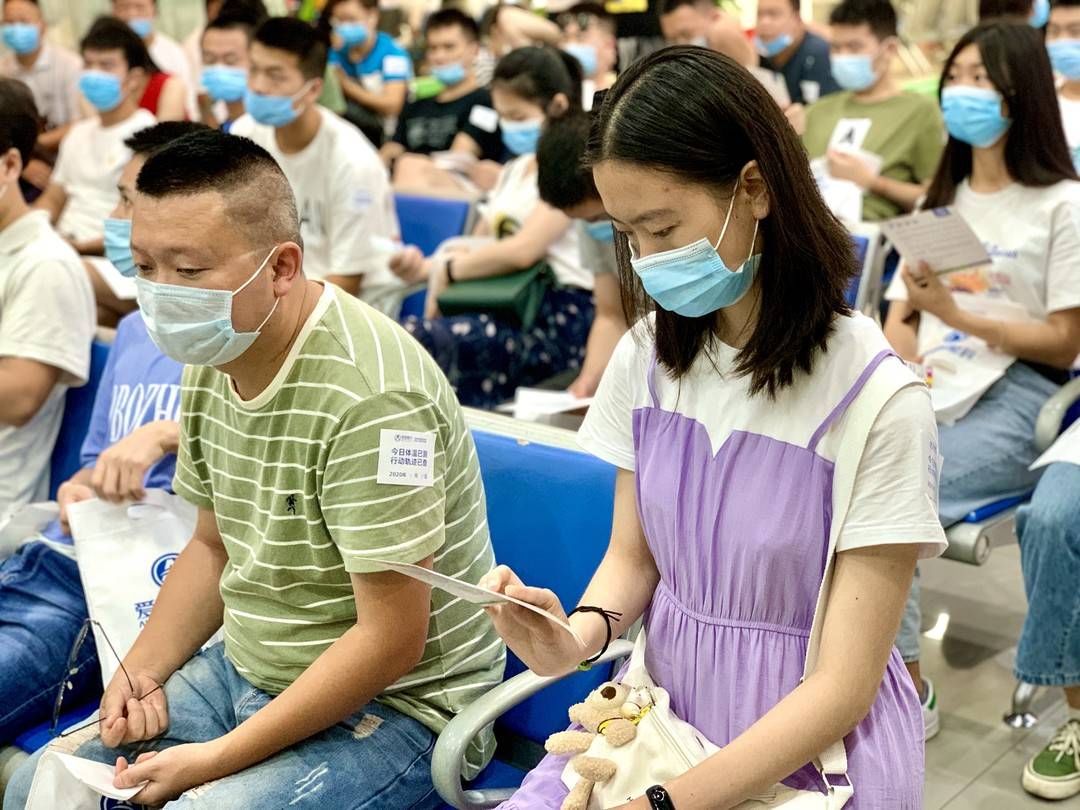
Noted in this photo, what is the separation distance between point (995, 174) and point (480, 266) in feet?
5.16

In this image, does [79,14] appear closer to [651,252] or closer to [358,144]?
[358,144]

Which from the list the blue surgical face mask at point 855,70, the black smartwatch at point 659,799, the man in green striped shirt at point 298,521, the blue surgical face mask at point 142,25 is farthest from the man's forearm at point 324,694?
the blue surgical face mask at point 142,25

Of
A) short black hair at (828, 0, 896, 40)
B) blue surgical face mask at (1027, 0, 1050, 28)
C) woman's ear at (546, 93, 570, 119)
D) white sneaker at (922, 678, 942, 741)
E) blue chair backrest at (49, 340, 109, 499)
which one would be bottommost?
white sneaker at (922, 678, 942, 741)

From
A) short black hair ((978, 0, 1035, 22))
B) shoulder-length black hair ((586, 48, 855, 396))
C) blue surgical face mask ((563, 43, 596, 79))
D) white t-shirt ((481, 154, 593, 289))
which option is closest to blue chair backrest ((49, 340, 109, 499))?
white t-shirt ((481, 154, 593, 289))

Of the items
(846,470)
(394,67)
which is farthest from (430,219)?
(394,67)

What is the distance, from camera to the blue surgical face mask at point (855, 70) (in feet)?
16.1

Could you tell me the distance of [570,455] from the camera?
2.08 meters

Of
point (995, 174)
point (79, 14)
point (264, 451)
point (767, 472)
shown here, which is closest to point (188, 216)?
point (264, 451)

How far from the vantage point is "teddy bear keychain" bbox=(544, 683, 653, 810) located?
5.12 feet

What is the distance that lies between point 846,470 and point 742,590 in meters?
0.21

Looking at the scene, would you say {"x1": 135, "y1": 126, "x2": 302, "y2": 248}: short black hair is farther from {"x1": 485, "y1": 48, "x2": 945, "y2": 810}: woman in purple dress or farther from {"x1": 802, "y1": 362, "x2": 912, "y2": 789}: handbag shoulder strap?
{"x1": 802, "y1": 362, "x2": 912, "y2": 789}: handbag shoulder strap

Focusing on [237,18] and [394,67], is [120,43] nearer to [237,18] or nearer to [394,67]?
[237,18]

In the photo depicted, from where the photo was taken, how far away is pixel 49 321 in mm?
2764

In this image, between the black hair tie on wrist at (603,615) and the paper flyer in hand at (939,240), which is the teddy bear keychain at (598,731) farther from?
the paper flyer in hand at (939,240)
